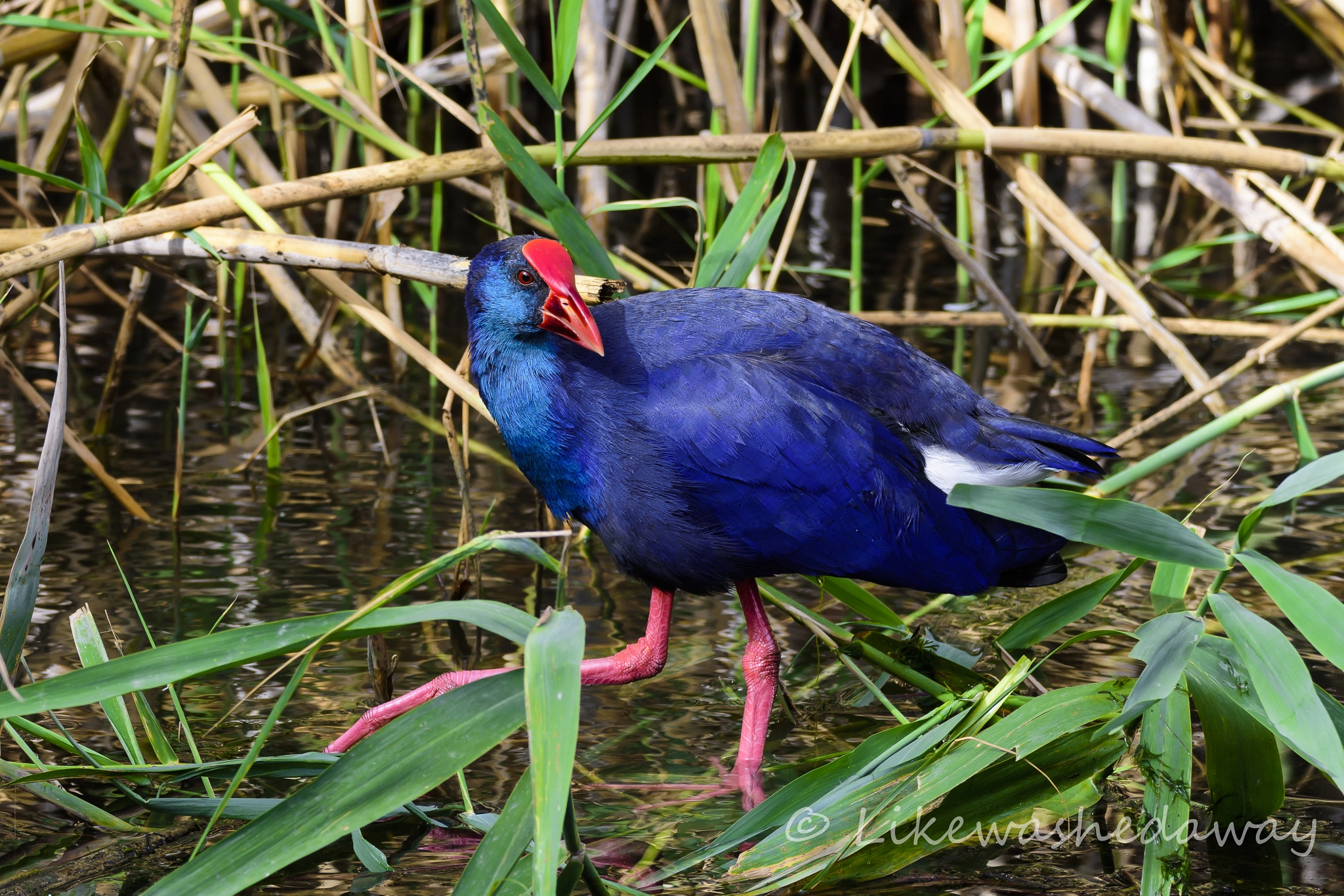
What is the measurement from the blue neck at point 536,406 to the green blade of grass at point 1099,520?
1.92ft

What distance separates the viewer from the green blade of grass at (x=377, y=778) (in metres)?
1.29

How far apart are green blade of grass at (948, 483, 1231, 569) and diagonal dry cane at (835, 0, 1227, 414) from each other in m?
1.26

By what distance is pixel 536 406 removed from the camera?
6.10 ft

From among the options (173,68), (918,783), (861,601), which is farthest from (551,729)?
(173,68)

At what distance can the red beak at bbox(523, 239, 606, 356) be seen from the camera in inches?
70.7

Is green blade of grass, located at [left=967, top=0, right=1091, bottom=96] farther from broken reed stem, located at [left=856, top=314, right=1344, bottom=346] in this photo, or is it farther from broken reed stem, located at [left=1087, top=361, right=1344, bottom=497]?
broken reed stem, located at [left=1087, top=361, right=1344, bottom=497]

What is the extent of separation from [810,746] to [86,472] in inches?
69.7

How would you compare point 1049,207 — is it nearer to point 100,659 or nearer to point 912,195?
point 912,195

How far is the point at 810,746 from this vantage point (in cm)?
211

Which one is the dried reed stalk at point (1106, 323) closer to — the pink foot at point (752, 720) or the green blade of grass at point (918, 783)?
the pink foot at point (752, 720)

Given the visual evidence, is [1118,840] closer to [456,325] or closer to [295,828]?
[295,828]

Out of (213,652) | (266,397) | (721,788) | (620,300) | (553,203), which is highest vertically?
(553,203)

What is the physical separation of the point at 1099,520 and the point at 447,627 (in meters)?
A: 1.30

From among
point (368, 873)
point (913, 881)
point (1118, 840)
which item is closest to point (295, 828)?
point (368, 873)
